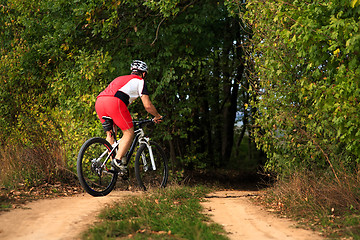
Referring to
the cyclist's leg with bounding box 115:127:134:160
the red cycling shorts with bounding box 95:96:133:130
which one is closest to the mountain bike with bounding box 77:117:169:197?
the cyclist's leg with bounding box 115:127:134:160

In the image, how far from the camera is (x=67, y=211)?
22.3 feet

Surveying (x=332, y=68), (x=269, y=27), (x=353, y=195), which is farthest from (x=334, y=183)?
(x=269, y=27)

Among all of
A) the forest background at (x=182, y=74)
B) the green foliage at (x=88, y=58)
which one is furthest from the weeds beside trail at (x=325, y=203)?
the green foliage at (x=88, y=58)

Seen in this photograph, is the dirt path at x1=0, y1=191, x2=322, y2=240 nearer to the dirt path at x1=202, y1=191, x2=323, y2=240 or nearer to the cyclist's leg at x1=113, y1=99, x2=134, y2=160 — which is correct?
the dirt path at x1=202, y1=191, x2=323, y2=240

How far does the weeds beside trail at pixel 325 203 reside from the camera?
248 inches

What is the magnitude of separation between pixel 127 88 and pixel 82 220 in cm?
262

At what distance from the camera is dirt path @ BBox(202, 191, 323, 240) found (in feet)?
19.6

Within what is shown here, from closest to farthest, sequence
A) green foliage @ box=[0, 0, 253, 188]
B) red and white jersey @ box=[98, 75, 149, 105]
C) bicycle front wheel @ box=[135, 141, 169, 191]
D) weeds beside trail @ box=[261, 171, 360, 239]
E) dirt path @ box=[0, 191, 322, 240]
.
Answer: dirt path @ box=[0, 191, 322, 240]
weeds beside trail @ box=[261, 171, 360, 239]
red and white jersey @ box=[98, 75, 149, 105]
bicycle front wheel @ box=[135, 141, 169, 191]
green foliage @ box=[0, 0, 253, 188]

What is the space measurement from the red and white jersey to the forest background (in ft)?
7.46

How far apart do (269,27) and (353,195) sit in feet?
12.0

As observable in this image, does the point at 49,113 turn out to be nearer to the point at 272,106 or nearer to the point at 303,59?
the point at 272,106

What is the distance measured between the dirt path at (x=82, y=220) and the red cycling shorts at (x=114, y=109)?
1.38m

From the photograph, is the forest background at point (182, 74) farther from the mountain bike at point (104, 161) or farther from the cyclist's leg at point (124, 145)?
the cyclist's leg at point (124, 145)

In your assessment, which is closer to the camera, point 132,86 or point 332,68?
point 332,68
